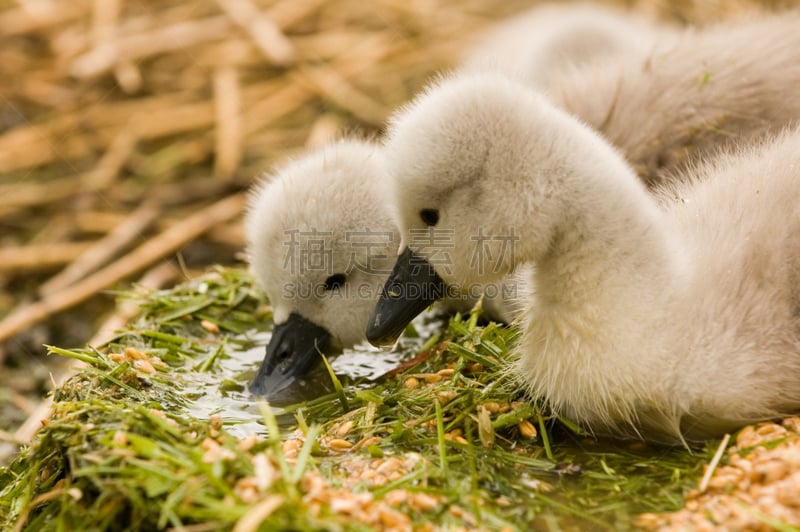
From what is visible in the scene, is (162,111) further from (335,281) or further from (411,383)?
(411,383)

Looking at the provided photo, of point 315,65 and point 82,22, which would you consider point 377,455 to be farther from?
point 82,22

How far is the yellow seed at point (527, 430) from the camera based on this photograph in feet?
6.89

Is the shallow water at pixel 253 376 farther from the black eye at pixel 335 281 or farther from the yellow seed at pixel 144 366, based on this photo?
the black eye at pixel 335 281

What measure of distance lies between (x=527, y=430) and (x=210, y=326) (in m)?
1.10

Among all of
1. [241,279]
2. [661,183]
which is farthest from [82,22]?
[661,183]

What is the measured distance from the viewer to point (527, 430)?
6.89 feet

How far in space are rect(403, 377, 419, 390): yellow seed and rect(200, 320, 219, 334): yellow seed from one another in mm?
716

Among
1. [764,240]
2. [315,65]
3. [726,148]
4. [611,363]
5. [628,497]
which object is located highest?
[315,65]

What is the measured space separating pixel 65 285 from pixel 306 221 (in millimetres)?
1557

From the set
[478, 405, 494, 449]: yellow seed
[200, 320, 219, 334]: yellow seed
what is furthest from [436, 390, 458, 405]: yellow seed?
[200, 320, 219, 334]: yellow seed

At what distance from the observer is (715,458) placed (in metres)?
1.89

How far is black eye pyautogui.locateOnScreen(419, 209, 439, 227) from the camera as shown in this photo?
2.16 m

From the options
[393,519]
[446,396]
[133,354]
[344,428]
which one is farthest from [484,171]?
[133,354]

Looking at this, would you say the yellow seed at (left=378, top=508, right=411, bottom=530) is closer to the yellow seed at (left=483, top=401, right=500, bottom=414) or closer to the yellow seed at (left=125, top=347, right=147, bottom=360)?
the yellow seed at (left=483, top=401, right=500, bottom=414)
